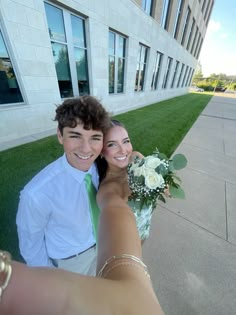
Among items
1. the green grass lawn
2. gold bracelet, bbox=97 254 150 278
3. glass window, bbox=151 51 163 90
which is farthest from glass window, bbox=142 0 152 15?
gold bracelet, bbox=97 254 150 278

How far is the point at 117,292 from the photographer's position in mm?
513

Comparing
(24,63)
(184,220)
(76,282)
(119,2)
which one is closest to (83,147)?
(76,282)

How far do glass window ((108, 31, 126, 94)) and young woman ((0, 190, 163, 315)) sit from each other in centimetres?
817

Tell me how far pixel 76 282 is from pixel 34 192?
74 cm

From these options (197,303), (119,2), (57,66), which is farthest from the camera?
(119,2)

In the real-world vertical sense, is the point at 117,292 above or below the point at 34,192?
above

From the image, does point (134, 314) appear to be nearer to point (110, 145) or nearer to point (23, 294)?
point (23, 294)

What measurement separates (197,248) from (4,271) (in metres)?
2.36

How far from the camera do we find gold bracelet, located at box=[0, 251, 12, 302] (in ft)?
1.24

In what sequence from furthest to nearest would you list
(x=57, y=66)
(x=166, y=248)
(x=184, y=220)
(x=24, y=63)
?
(x=57, y=66), (x=24, y=63), (x=184, y=220), (x=166, y=248)

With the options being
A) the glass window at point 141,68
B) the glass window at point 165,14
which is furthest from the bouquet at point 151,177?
the glass window at point 165,14

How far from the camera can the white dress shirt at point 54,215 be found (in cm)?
108

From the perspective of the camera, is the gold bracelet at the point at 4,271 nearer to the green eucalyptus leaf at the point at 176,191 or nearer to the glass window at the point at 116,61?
the green eucalyptus leaf at the point at 176,191

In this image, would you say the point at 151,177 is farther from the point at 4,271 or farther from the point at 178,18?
the point at 178,18
